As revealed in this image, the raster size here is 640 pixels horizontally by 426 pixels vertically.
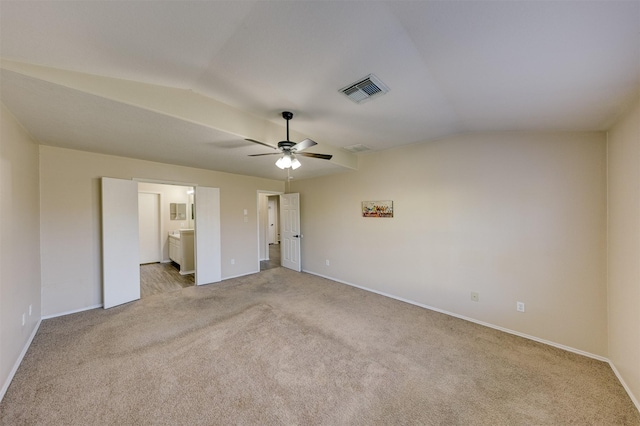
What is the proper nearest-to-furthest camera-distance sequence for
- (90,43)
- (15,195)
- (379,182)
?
(90,43)
(15,195)
(379,182)

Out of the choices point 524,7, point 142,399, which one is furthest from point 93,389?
point 524,7

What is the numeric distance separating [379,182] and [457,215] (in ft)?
4.68

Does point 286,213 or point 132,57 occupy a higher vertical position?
point 132,57

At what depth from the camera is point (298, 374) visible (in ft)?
6.84

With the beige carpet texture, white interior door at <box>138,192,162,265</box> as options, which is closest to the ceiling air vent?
the beige carpet texture

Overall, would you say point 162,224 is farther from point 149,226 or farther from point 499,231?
point 499,231

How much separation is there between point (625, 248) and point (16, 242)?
5.74m

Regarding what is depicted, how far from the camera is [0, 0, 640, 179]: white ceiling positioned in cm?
122

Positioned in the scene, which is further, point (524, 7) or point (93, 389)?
point (93, 389)

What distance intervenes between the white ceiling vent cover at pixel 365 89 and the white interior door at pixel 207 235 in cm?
382

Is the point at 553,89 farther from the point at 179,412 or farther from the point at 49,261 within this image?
the point at 49,261

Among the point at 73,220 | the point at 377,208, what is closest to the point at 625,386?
the point at 377,208

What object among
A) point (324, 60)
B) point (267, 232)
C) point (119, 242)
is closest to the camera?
point (324, 60)

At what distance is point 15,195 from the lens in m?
2.27
